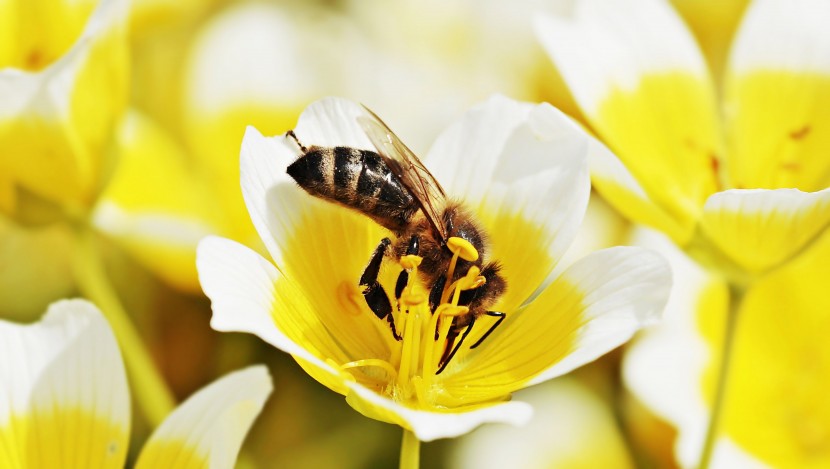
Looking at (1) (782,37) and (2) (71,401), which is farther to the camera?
(1) (782,37)

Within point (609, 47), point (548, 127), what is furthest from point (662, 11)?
point (548, 127)

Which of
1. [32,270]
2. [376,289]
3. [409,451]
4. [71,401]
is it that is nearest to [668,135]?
[376,289]

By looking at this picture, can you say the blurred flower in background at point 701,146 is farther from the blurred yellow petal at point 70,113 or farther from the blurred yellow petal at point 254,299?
the blurred yellow petal at point 70,113

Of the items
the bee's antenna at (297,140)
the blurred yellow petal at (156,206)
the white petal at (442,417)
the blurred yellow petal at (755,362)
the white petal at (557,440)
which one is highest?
the bee's antenna at (297,140)

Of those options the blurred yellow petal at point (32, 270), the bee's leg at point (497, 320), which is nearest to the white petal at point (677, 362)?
the bee's leg at point (497, 320)

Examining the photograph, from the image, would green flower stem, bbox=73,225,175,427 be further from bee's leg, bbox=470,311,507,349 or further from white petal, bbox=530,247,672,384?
white petal, bbox=530,247,672,384

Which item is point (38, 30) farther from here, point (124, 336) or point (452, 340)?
point (452, 340)

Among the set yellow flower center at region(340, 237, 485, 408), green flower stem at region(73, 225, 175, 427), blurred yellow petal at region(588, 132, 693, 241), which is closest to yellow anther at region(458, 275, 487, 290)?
yellow flower center at region(340, 237, 485, 408)

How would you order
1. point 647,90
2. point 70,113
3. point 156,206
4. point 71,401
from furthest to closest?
point 156,206
point 647,90
point 70,113
point 71,401
